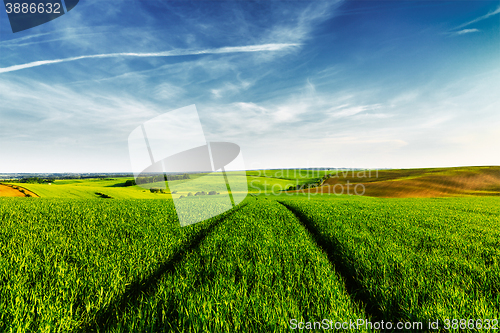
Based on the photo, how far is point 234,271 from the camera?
3.88 m

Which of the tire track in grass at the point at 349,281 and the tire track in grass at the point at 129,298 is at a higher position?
the tire track in grass at the point at 129,298

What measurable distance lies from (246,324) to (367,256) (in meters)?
3.84

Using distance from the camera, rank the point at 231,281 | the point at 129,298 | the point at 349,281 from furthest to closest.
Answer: the point at 349,281, the point at 231,281, the point at 129,298

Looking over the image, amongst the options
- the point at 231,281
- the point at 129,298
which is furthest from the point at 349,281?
the point at 129,298

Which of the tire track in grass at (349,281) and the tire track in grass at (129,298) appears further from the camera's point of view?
the tire track in grass at (349,281)

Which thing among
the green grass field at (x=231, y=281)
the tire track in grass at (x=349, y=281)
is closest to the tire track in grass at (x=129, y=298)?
the green grass field at (x=231, y=281)

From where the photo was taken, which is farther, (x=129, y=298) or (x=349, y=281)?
(x=349, y=281)

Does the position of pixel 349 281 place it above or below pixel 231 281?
below

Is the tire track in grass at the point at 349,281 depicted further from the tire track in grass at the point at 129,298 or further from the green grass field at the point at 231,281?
the tire track in grass at the point at 129,298

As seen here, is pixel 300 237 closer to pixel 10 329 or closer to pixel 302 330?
pixel 302 330

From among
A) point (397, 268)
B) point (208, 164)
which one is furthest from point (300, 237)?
point (208, 164)

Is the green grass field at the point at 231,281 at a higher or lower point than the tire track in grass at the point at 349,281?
higher

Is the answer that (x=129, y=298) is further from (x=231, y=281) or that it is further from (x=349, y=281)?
(x=349, y=281)

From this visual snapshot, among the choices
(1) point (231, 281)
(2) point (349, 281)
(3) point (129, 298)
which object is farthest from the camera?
(2) point (349, 281)
